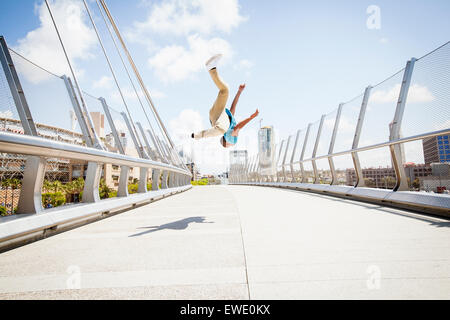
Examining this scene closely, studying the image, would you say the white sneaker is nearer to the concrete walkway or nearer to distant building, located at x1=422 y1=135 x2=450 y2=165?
the concrete walkway

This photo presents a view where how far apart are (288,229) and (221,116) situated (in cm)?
286

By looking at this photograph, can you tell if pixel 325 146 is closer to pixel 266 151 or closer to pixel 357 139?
pixel 357 139

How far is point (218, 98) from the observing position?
5406mm

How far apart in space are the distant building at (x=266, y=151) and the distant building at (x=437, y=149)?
15.3 meters

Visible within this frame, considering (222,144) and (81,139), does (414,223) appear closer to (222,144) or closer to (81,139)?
(222,144)

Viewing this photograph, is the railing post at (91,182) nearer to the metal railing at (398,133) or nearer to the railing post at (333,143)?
the metal railing at (398,133)

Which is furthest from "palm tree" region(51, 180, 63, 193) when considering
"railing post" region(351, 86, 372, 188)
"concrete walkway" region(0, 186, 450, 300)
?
"railing post" region(351, 86, 372, 188)

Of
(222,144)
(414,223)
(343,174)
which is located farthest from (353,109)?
(414,223)

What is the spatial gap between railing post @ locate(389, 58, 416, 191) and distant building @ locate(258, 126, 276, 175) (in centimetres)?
1447

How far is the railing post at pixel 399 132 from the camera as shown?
5.27 meters

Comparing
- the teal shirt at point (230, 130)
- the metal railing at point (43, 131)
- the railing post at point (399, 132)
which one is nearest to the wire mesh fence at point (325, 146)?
the railing post at point (399, 132)

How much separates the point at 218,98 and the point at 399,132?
382cm

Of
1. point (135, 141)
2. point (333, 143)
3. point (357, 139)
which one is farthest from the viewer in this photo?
point (333, 143)

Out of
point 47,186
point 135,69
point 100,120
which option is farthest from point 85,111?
point 135,69
